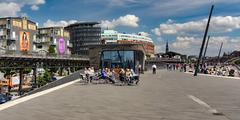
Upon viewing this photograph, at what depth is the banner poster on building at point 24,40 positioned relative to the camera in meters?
142

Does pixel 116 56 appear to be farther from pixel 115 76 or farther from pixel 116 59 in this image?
pixel 115 76

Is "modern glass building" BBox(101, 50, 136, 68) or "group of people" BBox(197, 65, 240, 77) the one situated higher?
"modern glass building" BBox(101, 50, 136, 68)

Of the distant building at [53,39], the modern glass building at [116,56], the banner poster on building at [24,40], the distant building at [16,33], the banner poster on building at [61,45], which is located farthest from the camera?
the banner poster on building at [61,45]

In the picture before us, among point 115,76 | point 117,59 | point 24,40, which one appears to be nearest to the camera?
point 115,76

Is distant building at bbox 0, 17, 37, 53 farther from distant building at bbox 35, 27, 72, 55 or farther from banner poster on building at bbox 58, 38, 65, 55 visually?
banner poster on building at bbox 58, 38, 65, 55

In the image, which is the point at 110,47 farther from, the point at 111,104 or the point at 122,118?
the point at 122,118

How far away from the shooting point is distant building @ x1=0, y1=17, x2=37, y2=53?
13438cm

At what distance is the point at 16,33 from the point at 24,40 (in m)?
7.17

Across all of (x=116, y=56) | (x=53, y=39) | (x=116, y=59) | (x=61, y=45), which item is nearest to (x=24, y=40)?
(x=53, y=39)

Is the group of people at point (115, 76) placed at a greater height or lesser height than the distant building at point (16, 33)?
lesser

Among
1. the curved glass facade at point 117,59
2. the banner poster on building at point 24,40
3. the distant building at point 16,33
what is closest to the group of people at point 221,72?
the curved glass facade at point 117,59

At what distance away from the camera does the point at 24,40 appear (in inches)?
5733

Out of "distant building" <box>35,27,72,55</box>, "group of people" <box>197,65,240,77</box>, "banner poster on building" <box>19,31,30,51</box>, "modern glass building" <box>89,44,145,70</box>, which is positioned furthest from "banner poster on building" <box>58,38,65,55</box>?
"modern glass building" <box>89,44,145,70</box>

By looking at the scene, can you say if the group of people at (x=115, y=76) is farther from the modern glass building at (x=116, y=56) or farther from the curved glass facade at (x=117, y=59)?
the modern glass building at (x=116, y=56)
